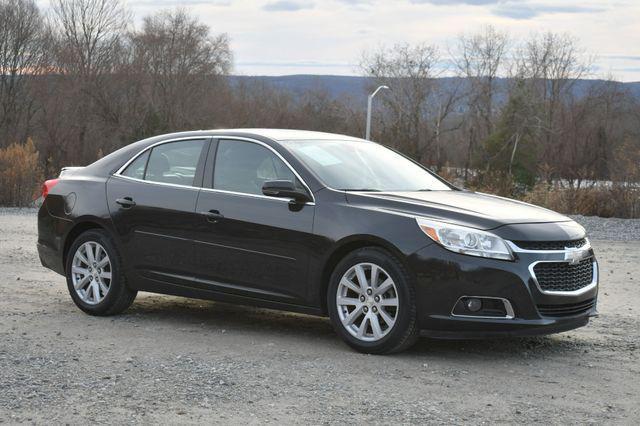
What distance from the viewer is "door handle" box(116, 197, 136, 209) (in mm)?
7914

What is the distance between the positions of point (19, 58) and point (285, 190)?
71907mm

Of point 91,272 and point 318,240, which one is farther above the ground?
point 318,240

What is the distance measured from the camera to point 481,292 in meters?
6.18

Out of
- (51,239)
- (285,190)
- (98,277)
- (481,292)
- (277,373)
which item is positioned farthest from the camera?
(51,239)

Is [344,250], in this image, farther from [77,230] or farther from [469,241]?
[77,230]

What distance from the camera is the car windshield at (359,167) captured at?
7117 millimetres

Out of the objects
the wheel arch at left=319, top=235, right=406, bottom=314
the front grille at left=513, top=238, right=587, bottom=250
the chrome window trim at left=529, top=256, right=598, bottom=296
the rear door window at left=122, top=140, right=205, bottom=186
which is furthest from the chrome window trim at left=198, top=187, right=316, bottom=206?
the chrome window trim at left=529, top=256, right=598, bottom=296

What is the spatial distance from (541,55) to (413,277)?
291ft

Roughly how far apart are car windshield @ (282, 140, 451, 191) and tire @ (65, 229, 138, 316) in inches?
75.9

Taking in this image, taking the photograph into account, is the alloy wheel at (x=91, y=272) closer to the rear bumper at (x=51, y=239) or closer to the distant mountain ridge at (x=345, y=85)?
the rear bumper at (x=51, y=239)

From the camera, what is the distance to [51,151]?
58250 millimetres

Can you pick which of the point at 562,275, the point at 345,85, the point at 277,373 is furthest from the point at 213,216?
the point at 345,85

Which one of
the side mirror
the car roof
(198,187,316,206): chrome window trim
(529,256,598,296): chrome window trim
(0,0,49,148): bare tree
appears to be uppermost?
(0,0,49,148): bare tree

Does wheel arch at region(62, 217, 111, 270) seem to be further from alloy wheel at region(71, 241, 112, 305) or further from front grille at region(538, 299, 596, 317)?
front grille at region(538, 299, 596, 317)
